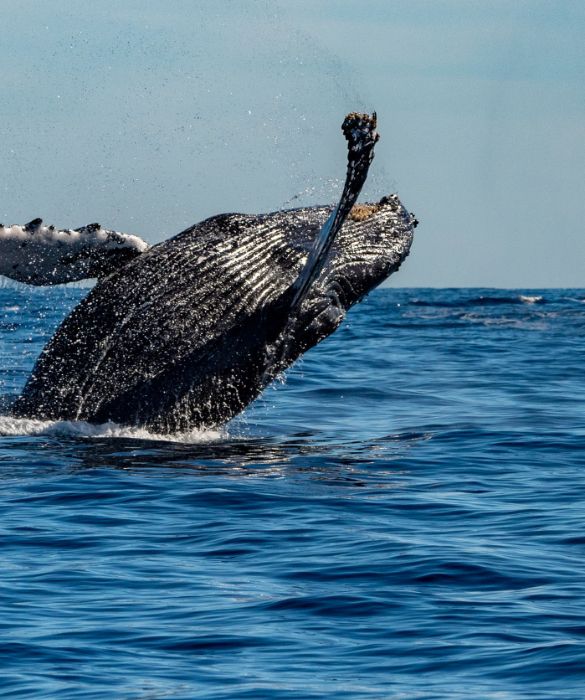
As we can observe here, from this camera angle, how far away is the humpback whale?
12.6 metres

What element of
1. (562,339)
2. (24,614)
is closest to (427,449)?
(24,614)

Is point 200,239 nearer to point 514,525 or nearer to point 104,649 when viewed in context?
point 514,525

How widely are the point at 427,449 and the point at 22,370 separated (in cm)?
894

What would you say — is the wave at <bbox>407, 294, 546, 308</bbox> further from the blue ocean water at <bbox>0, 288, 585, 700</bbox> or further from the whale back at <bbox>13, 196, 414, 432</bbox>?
the whale back at <bbox>13, 196, 414, 432</bbox>

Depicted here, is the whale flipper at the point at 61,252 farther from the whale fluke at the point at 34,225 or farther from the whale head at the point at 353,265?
the whale head at the point at 353,265

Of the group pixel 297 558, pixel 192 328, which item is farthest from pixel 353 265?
pixel 297 558

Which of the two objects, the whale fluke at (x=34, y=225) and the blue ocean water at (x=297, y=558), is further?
the whale fluke at (x=34, y=225)

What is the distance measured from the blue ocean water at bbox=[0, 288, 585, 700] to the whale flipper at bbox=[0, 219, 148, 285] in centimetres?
143

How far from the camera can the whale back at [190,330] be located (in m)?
12.6

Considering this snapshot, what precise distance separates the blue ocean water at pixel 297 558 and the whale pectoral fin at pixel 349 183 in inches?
67.3

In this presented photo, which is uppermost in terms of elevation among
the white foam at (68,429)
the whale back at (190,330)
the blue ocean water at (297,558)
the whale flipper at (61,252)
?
the whale flipper at (61,252)

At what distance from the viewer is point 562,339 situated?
3438cm

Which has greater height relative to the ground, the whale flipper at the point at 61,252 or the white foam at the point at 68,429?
the whale flipper at the point at 61,252

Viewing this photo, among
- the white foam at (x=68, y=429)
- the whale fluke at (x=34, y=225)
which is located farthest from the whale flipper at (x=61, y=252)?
the white foam at (x=68, y=429)
